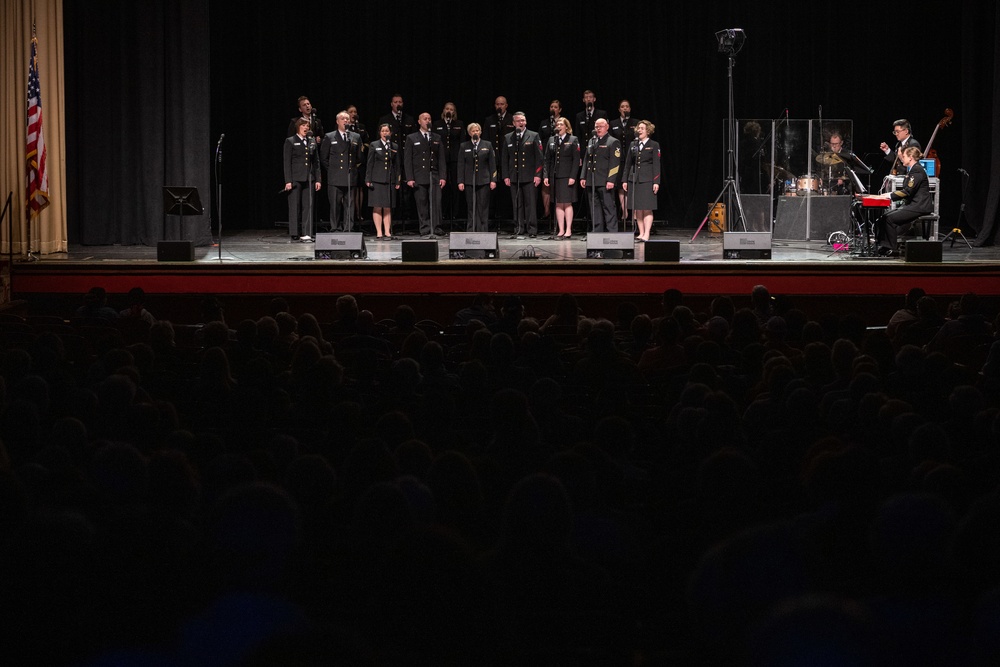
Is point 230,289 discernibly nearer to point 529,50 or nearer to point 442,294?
point 442,294

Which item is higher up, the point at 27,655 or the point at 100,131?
the point at 100,131

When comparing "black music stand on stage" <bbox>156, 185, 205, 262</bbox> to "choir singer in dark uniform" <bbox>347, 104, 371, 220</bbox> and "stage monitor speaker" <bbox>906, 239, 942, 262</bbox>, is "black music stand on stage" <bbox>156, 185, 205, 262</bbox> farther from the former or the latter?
"stage monitor speaker" <bbox>906, 239, 942, 262</bbox>

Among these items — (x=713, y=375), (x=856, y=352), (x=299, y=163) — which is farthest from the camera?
(x=299, y=163)

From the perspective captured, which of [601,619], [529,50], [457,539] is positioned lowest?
[601,619]

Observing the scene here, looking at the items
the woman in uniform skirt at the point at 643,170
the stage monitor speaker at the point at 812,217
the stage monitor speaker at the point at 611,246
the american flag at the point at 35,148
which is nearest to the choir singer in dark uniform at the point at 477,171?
the woman in uniform skirt at the point at 643,170

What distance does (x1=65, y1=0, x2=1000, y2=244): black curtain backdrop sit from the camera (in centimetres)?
1563

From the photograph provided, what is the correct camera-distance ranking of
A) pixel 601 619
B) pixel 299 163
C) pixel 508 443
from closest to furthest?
pixel 601 619
pixel 508 443
pixel 299 163

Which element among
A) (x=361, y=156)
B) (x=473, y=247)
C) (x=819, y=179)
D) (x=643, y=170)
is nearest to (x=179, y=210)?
(x=473, y=247)

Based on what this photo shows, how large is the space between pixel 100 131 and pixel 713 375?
402 inches

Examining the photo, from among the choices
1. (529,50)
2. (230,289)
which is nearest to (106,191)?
(230,289)

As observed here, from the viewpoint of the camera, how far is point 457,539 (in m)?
2.32

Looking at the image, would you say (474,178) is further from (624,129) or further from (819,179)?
(819,179)

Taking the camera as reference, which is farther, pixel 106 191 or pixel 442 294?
pixel 106 191

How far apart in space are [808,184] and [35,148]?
9.14 metres
